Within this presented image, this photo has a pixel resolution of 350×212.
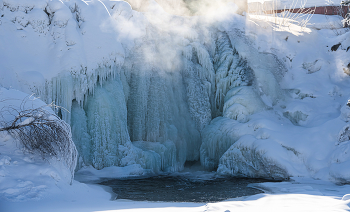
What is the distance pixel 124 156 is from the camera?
9.42m

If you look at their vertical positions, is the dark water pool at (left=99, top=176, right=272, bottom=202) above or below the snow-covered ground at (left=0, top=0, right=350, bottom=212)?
below

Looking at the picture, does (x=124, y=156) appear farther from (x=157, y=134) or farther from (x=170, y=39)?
(x=170, y=39)

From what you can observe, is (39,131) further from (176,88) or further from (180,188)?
(176,88)

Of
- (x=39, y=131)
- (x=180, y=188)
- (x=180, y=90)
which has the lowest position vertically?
(x=180, y=188)

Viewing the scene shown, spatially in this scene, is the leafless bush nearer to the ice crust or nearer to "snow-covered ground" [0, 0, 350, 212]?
"snow-covered ground" [0, 0, 350, 212]

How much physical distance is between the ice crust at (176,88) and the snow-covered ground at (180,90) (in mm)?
34

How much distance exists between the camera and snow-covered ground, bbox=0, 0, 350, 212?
8.61 m

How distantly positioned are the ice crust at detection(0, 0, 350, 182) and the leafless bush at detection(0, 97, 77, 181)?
3.05m

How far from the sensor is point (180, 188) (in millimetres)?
7645

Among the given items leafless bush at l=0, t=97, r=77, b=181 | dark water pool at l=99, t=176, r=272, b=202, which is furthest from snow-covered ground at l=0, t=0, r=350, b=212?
dark water pool at l=99, t=176, r=272, b=202

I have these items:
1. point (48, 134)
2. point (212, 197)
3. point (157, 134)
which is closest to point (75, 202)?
point (48, 134)

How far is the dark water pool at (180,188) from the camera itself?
6.31m

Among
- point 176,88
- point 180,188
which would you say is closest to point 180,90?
point 176,88

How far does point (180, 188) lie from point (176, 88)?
199 inches
